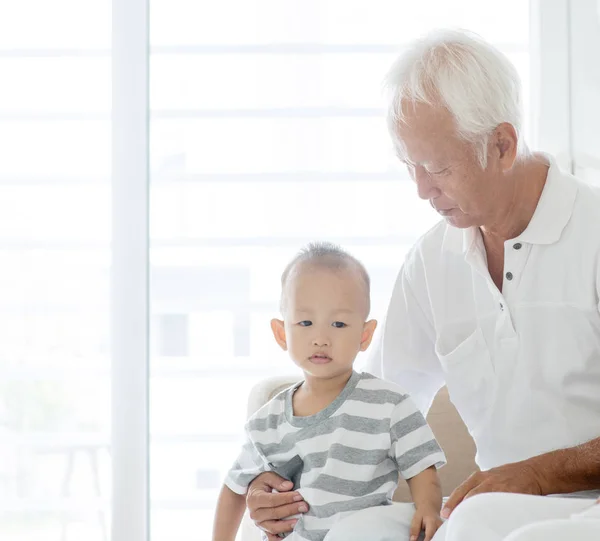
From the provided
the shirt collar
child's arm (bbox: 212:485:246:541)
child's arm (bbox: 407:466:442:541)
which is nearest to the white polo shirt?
the shirt collar

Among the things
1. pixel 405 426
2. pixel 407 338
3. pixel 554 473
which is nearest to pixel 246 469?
pixel 405 426

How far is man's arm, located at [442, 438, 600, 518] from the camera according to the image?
1.55 metres

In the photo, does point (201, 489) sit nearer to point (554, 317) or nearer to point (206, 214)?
point (206, 214)

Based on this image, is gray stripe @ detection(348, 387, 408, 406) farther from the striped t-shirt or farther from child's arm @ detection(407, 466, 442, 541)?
child's arm @ detection(407, 466, 442, 541)

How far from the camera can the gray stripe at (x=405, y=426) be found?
1.60 metres

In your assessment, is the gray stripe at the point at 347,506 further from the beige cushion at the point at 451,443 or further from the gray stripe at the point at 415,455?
the beige cushion at the point at 451,443

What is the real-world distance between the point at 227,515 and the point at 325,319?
1.57 feet

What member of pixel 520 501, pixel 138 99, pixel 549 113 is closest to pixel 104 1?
pixel 138 99

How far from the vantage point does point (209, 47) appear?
2727 millimetres

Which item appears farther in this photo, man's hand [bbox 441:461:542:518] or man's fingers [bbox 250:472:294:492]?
man's fingers [bbox 250:472:294:492]

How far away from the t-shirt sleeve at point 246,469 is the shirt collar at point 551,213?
2.35 ft

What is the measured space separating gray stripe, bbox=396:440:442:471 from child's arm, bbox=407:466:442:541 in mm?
29

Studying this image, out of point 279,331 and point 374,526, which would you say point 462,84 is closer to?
point 279,331

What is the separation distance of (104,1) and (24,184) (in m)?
0.66
